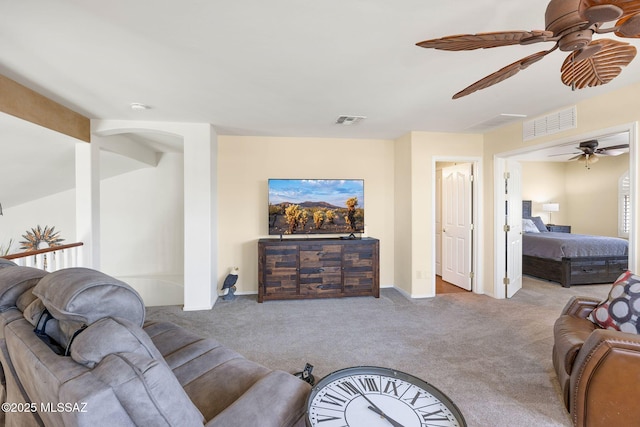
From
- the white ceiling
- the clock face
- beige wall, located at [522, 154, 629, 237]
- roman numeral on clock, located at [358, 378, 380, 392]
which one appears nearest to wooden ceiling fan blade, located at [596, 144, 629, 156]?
beige wall, located at [522, 154, 629, 237]

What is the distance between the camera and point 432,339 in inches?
114

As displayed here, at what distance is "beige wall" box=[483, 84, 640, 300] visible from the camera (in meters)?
2.62

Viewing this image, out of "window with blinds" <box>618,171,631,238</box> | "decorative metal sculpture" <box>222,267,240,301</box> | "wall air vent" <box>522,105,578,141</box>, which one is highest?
"wall air vent" <box>522,105,578,141</box>

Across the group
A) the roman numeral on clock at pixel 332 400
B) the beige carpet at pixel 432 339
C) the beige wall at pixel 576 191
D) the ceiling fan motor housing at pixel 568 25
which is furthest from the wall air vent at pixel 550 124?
the beige wall at pixel 576 191

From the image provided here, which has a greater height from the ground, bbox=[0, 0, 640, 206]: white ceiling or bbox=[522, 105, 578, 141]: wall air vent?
bbox=[0, 0, 640, 206]: white ceiling

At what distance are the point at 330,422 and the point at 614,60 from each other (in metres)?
2.14

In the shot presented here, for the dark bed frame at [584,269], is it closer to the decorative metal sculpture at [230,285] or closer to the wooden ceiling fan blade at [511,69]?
the wooden ceiling fan blade at [511,69]

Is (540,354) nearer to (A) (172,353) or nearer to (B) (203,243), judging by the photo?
(A) (172,353)

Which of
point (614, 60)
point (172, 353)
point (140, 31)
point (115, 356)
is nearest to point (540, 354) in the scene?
point (614, 60)

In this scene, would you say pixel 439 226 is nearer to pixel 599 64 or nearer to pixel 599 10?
pixel 599 64

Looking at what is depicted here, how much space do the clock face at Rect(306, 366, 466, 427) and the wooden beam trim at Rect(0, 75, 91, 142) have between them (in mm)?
3221

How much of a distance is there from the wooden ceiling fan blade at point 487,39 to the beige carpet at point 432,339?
2.08m

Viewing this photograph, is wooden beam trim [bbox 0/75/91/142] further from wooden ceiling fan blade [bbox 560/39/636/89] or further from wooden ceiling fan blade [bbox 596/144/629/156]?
wooden ceiling fan blade [bbox 596/144/629/156]

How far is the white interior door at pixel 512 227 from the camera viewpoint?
420 centimetres
